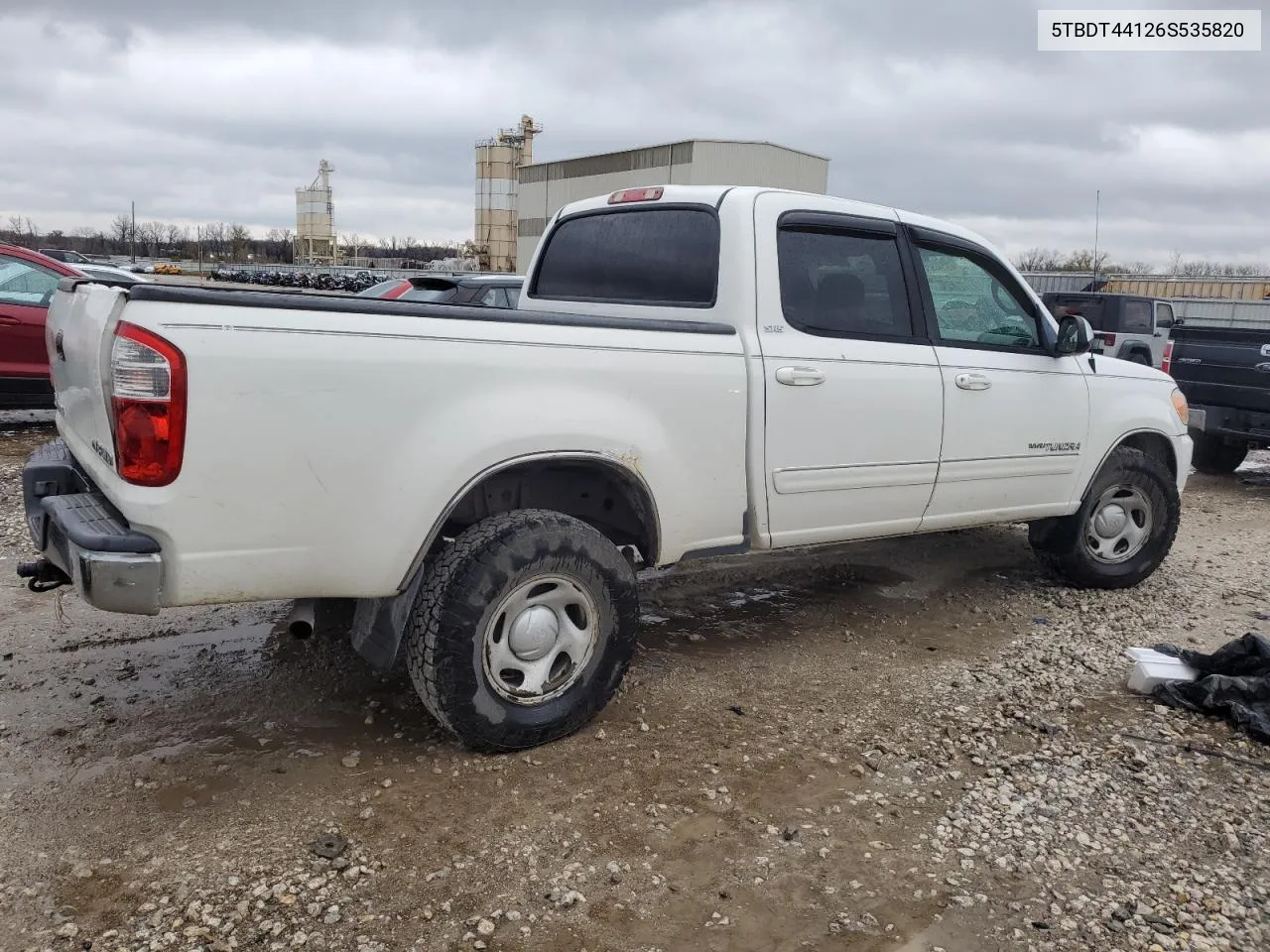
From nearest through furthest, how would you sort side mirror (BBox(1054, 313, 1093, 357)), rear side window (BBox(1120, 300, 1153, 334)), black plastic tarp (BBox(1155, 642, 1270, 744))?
black plastic tarp (BBox(1155, 642, 1270, 744)), side mirror (BBox(1054, 313, 1093, 357)), rear side window (BBox(1120, 300, 1153, 334))

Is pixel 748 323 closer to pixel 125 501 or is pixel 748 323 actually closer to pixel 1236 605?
pixel 125 501

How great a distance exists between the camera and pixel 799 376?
3.96 metres

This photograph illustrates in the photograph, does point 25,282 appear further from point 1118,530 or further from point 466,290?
point 1118,530

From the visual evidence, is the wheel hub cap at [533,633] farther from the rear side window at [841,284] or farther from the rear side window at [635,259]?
the rear side window at [841,284]

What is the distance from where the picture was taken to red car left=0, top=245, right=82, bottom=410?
8.64 meters

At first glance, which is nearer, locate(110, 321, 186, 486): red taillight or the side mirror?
locate(110, 321, 186, 486): red taillight

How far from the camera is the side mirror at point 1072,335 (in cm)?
493

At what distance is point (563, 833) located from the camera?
3.00 meters

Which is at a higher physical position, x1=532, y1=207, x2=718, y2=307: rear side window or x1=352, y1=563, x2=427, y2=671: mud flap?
x1=532, y1=207, x2=718, y2=307: rear side window

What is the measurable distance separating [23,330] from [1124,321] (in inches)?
624

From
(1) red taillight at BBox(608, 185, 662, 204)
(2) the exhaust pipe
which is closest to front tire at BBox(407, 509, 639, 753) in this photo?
(2) the exhaust pipe

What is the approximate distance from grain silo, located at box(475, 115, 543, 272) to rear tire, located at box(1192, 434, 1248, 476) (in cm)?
6225

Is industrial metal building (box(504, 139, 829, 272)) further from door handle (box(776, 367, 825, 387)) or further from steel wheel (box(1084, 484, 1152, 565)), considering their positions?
door handle (box(776, 367, 825, 387))

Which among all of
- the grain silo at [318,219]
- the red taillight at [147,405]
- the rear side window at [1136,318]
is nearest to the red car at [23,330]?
the red taillight at [147,405]
